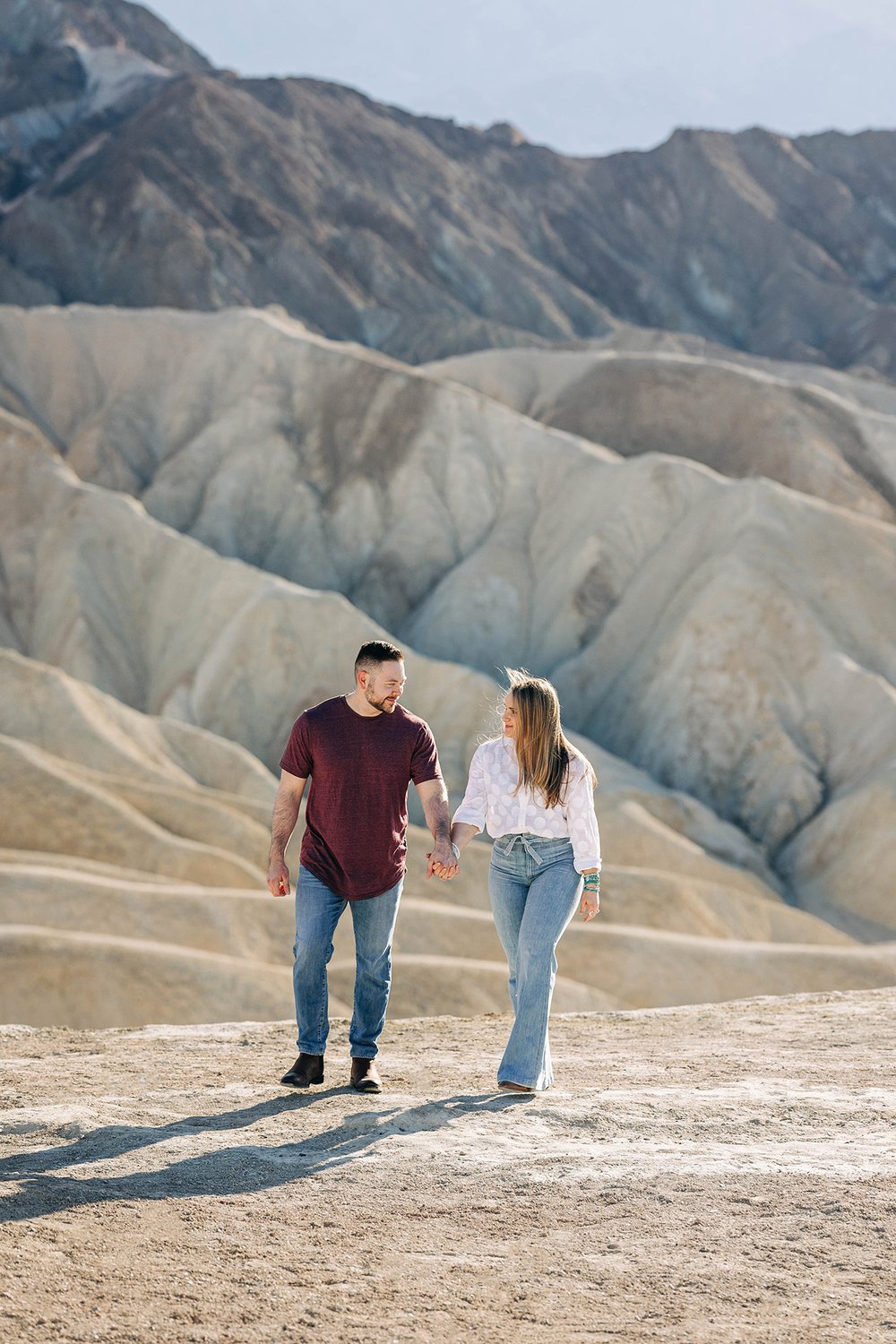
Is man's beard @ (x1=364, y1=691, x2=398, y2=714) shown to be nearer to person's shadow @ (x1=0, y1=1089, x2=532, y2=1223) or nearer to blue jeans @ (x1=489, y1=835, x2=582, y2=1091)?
blue jeans @ (x1=489, y1=835, x2=582, y2=1091)

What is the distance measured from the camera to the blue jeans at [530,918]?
6242 millimetres

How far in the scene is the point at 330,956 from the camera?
20.7ft

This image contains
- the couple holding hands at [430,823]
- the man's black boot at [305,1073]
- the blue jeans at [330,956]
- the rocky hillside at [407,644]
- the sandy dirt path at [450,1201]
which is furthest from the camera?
the rocky hillside at [407,644]

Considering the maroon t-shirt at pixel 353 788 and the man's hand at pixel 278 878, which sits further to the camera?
the maroon t-shirt at pixel 353 788

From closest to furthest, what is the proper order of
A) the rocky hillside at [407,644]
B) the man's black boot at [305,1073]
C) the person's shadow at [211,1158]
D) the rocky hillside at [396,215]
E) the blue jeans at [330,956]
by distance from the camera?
the person's shadow at [211,1158]
the blue jeans at [330,956]
the man's black boot at [305,1073]
the rocky hillside at [407,644]
the rocky hillside at [396,215]

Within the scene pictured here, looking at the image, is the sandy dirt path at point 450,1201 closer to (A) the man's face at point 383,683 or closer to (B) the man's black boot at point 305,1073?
(B) the man's black boot at point 305,1073

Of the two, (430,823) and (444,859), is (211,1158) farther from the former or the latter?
(430,823)

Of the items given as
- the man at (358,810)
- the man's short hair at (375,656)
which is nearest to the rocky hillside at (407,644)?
the man at (358,810)

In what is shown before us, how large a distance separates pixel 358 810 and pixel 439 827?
0.36 meters

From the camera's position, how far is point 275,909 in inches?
824

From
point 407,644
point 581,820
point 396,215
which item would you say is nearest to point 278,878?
point 581,820

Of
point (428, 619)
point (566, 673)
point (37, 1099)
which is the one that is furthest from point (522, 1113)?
point (428, 619)

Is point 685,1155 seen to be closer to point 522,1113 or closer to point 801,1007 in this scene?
point 522,1113

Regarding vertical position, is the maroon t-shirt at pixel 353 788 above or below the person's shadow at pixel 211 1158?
above
